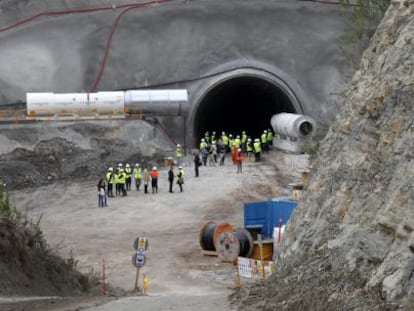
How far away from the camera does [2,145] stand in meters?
38.6

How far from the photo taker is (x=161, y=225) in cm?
2958

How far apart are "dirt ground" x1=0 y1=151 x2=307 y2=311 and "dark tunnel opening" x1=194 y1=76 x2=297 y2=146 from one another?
242 inches

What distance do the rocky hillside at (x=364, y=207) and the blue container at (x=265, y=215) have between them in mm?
6759

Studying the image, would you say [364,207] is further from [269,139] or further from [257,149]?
[269,139]

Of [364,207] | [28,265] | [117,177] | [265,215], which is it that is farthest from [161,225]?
[364,207]

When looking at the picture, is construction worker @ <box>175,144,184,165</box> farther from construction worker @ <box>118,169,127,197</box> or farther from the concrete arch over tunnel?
construction worker @ <box>118,169,127,197</box>

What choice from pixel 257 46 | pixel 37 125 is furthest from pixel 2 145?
pixel 257 46

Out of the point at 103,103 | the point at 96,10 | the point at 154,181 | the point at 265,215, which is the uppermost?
the point at 96,10

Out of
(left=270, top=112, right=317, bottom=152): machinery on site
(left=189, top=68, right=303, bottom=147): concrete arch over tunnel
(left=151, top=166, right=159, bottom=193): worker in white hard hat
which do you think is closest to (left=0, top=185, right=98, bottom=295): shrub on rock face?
(left=151, top=166, right=159, bottom=193): worker in white hard hat

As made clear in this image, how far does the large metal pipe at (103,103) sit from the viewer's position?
41156mm

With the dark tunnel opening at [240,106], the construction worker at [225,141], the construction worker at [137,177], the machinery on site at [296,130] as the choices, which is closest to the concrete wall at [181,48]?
the dark tunnel opening at [240,106]

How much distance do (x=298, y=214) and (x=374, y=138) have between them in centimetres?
316

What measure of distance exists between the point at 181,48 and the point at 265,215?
21.5 meters

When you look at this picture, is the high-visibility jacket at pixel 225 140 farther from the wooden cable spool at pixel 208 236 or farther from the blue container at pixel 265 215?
the wooden cable spool at pixel 208 236
